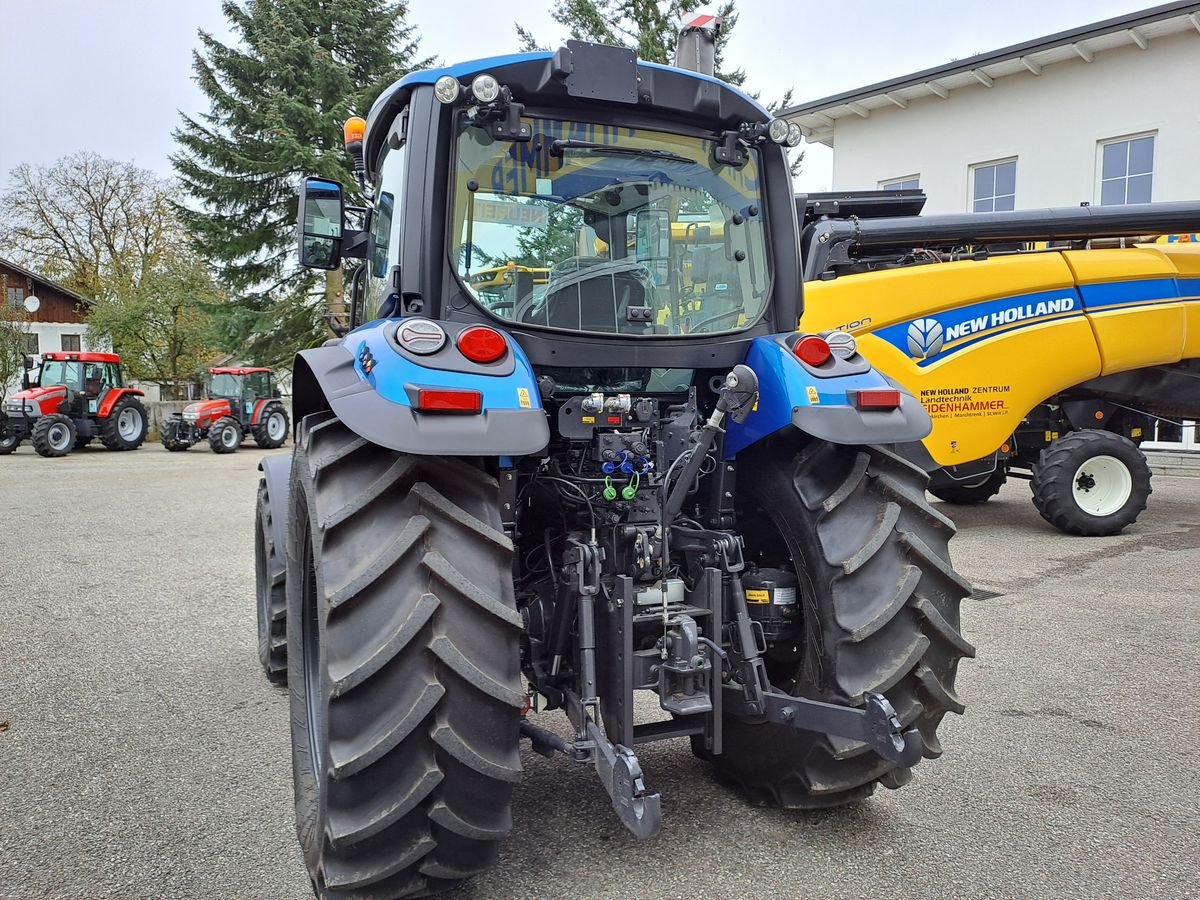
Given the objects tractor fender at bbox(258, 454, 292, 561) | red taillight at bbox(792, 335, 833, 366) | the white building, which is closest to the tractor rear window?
red taillight at bbox(792, 335, 833, 366)

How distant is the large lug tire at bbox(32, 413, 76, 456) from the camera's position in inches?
773

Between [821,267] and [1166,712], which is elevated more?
[821,267]

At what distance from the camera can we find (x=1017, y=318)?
788 centimetres

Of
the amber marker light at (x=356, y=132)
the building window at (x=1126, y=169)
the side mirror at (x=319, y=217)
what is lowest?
the side mirror at (x=319, y=217)

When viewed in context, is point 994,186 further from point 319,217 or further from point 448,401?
point 448,401

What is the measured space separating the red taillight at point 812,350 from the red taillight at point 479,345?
3.28ft

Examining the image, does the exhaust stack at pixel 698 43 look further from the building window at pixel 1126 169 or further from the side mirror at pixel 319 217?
the building window at pixel 1126 169

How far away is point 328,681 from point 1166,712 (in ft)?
11.8

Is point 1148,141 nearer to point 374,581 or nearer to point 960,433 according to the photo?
point 960,433

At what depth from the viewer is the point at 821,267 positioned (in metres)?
8.01

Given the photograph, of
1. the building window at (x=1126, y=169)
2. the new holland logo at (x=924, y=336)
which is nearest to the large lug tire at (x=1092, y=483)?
the new holland logo at (x=924, y=336)

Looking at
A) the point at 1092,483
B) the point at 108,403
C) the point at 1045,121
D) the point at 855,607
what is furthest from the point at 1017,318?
the point at 108,403

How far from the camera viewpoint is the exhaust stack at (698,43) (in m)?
3.54

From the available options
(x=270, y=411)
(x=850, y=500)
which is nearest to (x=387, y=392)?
(x=850, y=500)
